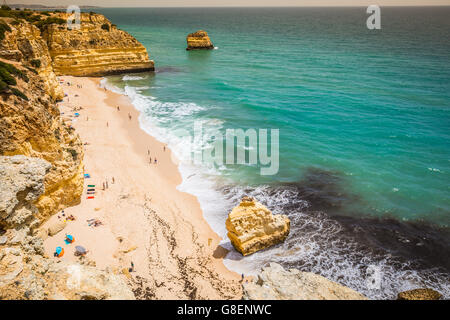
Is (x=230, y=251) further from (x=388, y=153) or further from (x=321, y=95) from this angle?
(x=321, y=95)

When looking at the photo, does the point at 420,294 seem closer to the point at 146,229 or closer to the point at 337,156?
the point at 146,229

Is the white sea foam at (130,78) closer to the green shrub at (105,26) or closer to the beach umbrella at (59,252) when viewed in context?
the green shrub at (105,26)

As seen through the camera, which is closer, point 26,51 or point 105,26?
point 26,51

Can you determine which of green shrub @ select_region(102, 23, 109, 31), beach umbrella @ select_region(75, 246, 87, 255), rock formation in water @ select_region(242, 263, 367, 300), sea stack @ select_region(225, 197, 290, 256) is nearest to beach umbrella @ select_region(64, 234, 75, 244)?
beach umbrella @ select_region(75, 246, 87, 255)

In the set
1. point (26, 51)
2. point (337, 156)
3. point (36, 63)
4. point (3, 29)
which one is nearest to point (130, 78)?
point (36, 63)

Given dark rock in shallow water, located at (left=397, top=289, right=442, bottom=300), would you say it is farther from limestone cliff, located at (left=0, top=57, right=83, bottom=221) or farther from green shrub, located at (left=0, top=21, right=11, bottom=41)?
green shrub, located at (left=0, top=21, right=11, bottom=41)
